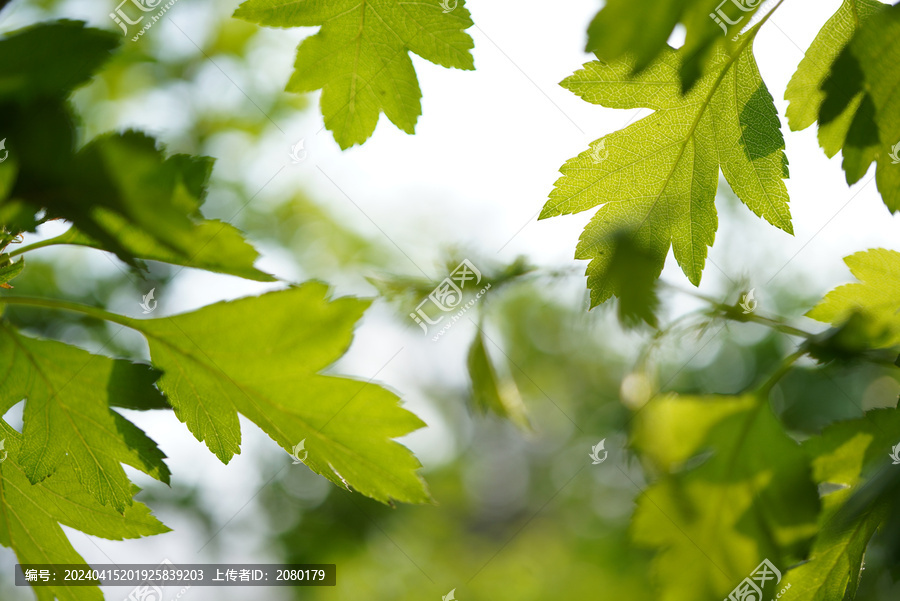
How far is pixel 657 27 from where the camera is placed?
44 cm

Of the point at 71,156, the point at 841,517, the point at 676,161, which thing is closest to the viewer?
the point at 71,156

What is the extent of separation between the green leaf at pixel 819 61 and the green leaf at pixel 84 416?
80 cm

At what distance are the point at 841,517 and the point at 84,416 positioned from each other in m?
0.81

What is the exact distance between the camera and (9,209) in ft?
1.29

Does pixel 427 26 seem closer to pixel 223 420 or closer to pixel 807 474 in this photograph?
pixel 223 420

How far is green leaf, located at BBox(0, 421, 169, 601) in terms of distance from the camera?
0.64 meters

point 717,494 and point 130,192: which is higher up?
point 130,192

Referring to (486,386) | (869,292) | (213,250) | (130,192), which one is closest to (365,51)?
(213,250)

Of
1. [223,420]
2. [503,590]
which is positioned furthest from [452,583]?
[223,420]

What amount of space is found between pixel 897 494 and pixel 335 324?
518 mm

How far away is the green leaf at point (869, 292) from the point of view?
0.65 m

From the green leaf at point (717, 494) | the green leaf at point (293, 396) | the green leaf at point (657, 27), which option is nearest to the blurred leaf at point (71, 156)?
the green leaf at point (293, 396)

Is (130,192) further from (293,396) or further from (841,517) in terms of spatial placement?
(841,517)

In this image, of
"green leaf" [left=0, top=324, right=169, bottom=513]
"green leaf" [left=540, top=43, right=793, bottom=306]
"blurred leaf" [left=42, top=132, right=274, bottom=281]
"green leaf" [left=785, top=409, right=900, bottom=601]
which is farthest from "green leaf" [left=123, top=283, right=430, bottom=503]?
"green leaf" [left=785, top=409, right=900, bottom=601]
